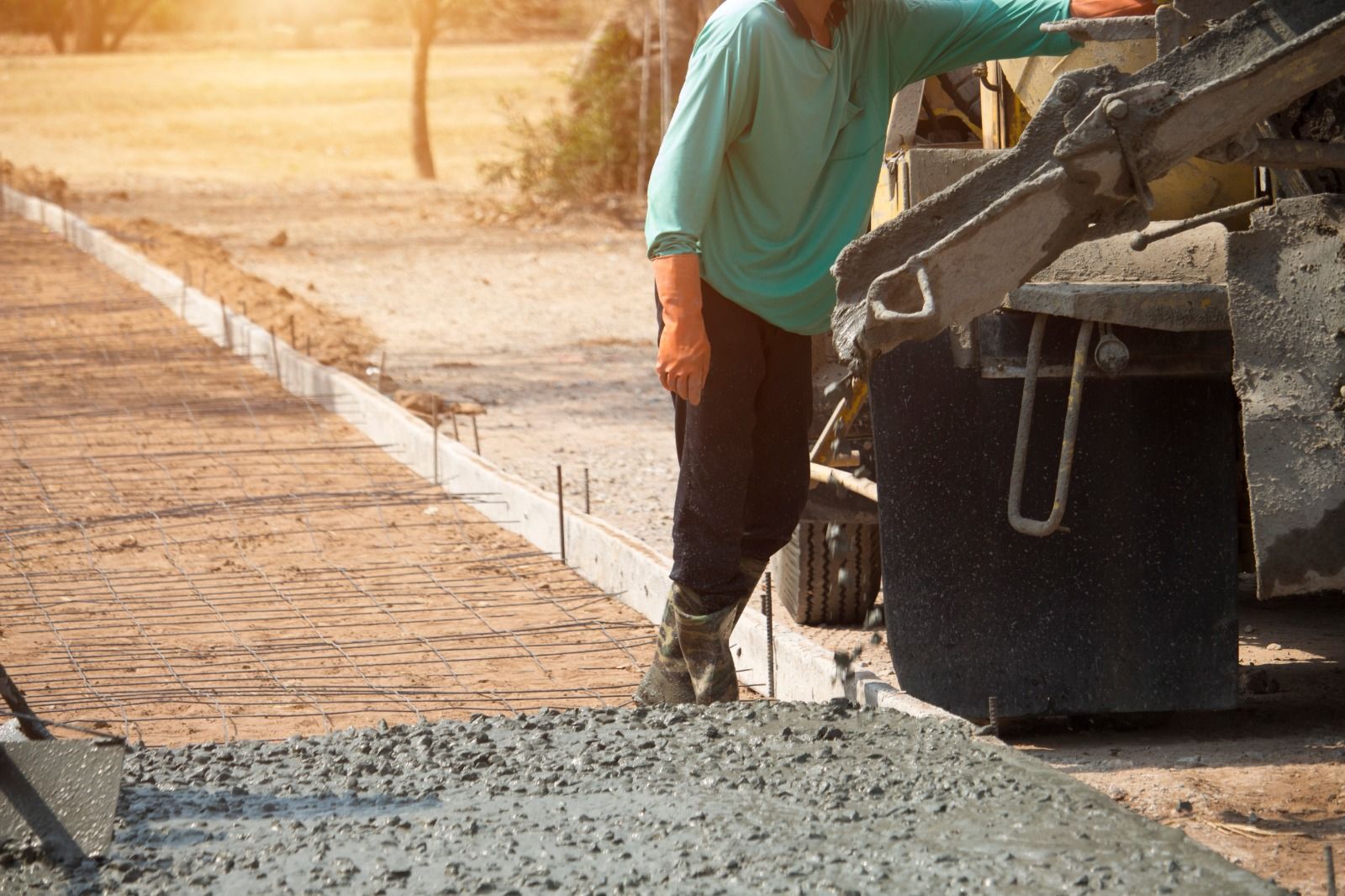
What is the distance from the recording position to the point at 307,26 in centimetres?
5481

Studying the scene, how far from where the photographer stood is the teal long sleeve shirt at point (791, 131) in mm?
3482

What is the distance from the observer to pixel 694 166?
11.4ft

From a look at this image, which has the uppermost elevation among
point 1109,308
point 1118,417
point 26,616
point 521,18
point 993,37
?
point 521,18

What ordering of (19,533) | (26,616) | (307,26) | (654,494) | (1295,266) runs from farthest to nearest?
1. (307,26)
2. (654,494)
3. (19,533)
4. (26,616)
5. (1295,266)

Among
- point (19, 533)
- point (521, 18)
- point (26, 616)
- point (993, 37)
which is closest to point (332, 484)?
point (19, 533)

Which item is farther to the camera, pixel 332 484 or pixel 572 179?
pixel 572 179

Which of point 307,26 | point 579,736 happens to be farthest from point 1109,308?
point 307,26

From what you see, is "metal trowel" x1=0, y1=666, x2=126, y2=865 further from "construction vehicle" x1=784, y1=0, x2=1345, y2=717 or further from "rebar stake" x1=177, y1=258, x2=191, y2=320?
"rebar stake" x1=177, y1=258, x2=191, y2=320

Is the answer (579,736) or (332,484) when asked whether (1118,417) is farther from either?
(332,484)

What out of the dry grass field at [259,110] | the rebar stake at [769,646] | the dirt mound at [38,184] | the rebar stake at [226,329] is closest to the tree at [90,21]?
the dry grass field at [259,110]

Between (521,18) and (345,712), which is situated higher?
(521,18)

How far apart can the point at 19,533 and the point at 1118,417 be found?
392cm

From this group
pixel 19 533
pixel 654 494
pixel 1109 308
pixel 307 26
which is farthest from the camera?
pixel 307 26

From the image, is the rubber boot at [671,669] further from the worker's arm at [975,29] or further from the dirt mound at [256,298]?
the dirt mound at [256,298]
